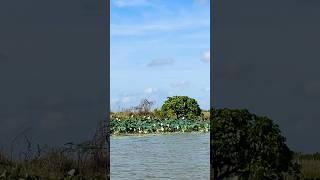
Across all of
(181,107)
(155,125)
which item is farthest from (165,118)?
(181,107)

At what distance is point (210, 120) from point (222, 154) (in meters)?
0.55

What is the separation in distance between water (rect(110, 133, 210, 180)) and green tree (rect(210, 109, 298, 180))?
28 cm

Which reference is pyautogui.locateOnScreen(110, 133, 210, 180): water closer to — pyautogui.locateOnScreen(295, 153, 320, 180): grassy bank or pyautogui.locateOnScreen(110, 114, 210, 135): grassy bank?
pyautogui.locateOnScreen(110, 114, 210, 135): grassy bank

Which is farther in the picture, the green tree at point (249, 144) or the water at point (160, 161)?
the green tree at point (249, 144)

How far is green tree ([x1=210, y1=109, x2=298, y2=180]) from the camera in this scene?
969 cm

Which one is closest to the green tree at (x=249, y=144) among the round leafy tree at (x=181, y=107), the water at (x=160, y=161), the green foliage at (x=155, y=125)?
Result: the water at (x=160, y=161)

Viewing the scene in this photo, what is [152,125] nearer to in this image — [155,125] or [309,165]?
[155,125]

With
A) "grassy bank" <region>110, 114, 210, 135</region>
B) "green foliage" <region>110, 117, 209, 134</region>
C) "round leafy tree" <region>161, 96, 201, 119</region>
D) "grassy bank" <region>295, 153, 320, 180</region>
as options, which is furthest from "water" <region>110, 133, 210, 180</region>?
"grassy bank" <region>295, 153, 320, 180</region>

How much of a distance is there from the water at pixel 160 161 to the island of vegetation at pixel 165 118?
20.6 inches

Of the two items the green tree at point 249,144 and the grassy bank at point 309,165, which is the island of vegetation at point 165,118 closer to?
the green tree at point 249,144

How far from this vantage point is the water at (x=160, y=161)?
926 cm

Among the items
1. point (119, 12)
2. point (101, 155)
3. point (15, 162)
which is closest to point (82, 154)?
point (101, 155)

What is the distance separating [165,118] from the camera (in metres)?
11.6

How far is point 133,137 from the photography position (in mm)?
10570
